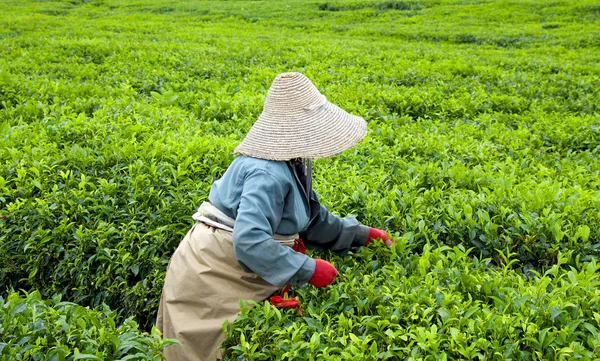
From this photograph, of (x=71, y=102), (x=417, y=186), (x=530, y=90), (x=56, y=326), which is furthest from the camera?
(x=530, y=90)

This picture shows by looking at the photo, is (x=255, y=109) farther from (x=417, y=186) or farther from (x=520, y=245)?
(x=520, y=245)

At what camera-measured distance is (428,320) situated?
2490mm

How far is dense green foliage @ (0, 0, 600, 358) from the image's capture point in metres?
3.37

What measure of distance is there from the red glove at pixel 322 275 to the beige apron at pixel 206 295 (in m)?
0.22

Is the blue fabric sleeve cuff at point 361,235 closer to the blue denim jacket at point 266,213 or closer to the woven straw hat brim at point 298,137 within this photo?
the blue denim jacket at point 266,213

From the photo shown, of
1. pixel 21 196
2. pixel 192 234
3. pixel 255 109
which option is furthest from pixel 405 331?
pixel 255 109

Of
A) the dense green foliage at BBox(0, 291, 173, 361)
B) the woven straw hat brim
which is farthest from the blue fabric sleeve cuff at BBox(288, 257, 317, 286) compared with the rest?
the dense green foliage at BBox(0, 291, 173, 361)

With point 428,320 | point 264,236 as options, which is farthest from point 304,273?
point 428,320

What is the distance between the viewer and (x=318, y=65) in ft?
32.7

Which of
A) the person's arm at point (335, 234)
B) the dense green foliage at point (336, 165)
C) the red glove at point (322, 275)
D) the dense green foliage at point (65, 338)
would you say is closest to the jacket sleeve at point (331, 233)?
the person's arm at point (335, 234)

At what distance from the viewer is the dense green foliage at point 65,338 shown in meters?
2.27

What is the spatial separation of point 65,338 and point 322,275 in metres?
1.21

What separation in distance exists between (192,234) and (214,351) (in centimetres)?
62

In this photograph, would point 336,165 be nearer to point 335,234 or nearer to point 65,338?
point 335,234
